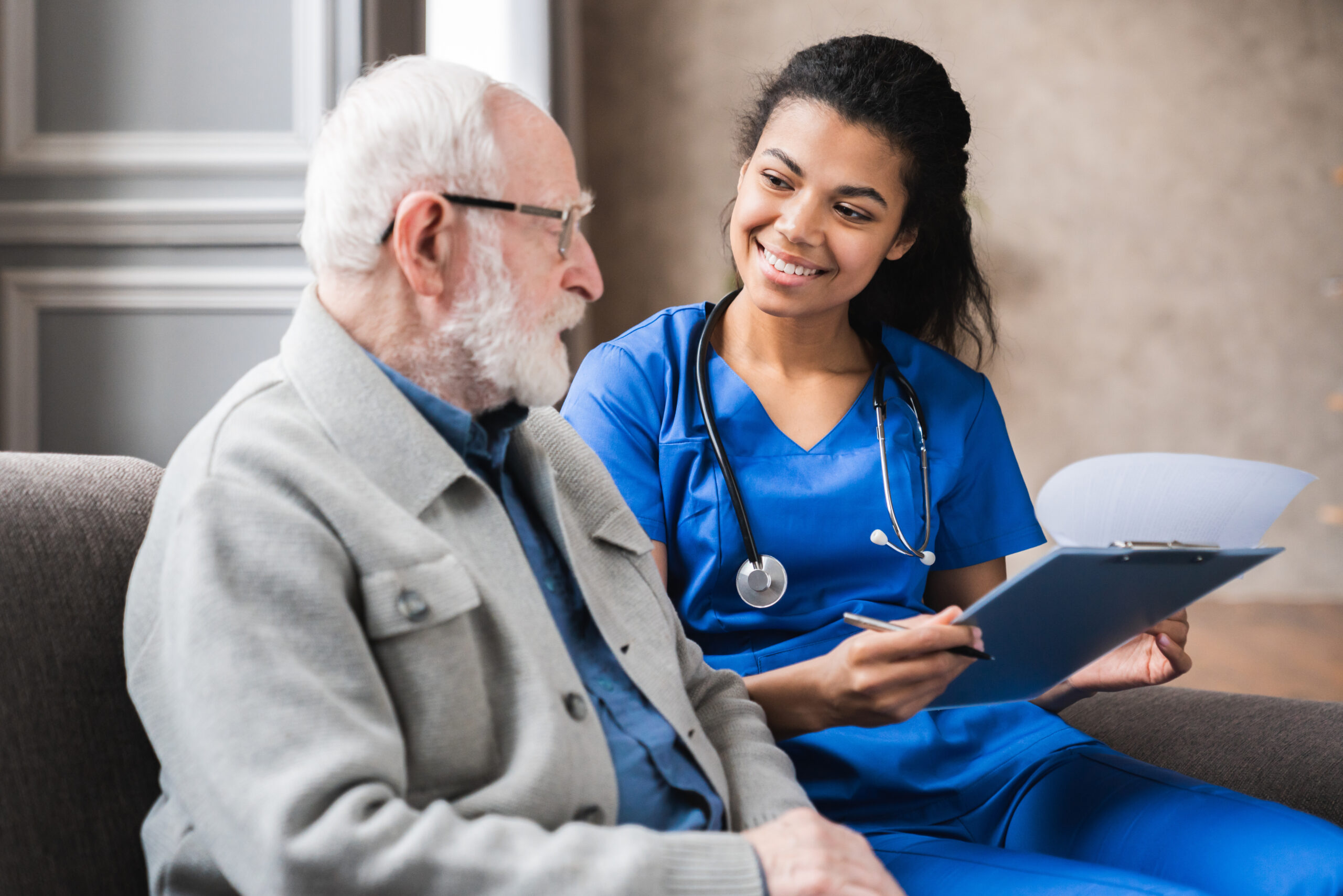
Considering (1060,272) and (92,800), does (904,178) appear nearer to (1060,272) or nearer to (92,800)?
(92,800)

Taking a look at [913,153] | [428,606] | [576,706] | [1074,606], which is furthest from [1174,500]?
[428,606]

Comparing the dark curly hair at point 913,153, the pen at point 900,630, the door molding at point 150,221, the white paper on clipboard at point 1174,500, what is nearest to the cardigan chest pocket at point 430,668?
the pen at point 900,630

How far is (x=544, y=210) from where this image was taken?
2.97 ft

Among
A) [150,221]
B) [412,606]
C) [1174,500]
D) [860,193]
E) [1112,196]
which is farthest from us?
[1112,196]

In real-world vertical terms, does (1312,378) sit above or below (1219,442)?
above

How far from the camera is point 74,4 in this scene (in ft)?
6.39

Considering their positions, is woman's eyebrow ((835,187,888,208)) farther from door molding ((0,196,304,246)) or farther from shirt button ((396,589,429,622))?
door molding ((0,196,304,246))

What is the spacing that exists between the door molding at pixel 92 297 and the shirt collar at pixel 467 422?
3.81 feet

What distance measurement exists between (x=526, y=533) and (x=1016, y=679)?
56 cm

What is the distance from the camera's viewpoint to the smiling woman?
1.08 meters

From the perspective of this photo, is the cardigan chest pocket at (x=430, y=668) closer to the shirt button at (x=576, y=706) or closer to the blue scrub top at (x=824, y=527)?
the shirt button at (x=576, y=706)

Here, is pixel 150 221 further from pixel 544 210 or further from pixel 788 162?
pixel 544 210

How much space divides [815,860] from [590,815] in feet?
0.55

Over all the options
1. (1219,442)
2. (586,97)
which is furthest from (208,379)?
(1219,442)
